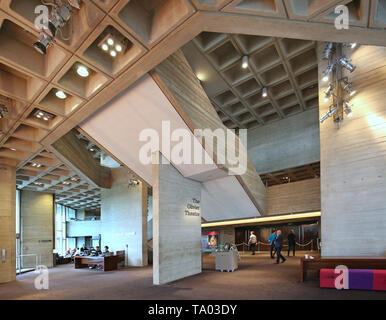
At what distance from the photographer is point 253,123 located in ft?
57.8

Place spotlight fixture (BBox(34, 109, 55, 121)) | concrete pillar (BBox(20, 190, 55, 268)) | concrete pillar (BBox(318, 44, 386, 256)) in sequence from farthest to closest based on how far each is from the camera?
concrete pillar (BBox(20, 190, 55, 268)), concrete pillar (BBox(318, 44, 386, 256)), spotlight fixture (BBox(34, 109, 55, 121))

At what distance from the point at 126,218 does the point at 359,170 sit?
36.6ft

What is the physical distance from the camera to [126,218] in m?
15.2

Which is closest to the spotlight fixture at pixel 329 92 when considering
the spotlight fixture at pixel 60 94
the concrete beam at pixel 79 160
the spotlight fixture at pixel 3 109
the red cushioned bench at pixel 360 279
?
the red cushioned bench at pixel 360 279

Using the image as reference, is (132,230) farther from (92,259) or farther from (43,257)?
(43,257)

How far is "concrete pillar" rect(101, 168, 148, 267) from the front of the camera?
14438 millimetres

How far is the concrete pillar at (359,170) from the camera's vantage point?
8070mm

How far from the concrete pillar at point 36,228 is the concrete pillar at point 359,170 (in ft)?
50.3

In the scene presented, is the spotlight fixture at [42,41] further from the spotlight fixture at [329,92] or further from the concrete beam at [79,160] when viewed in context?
the spotlight fixture at [329,92]

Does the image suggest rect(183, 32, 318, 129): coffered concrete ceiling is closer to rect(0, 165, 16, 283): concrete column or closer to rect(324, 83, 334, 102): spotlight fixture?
rect(324, 83, 334, 102): spotlight fixture

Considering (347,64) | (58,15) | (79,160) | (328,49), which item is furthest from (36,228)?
(347,64)

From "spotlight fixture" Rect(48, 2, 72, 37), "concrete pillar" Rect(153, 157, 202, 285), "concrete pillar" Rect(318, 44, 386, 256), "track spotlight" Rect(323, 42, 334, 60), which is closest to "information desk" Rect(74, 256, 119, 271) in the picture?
"concrete pillar" Rect(153, 157, 202, 285)

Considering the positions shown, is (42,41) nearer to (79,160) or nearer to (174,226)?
(174,226)

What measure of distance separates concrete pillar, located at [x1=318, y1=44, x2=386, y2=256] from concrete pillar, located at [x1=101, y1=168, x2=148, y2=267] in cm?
882
